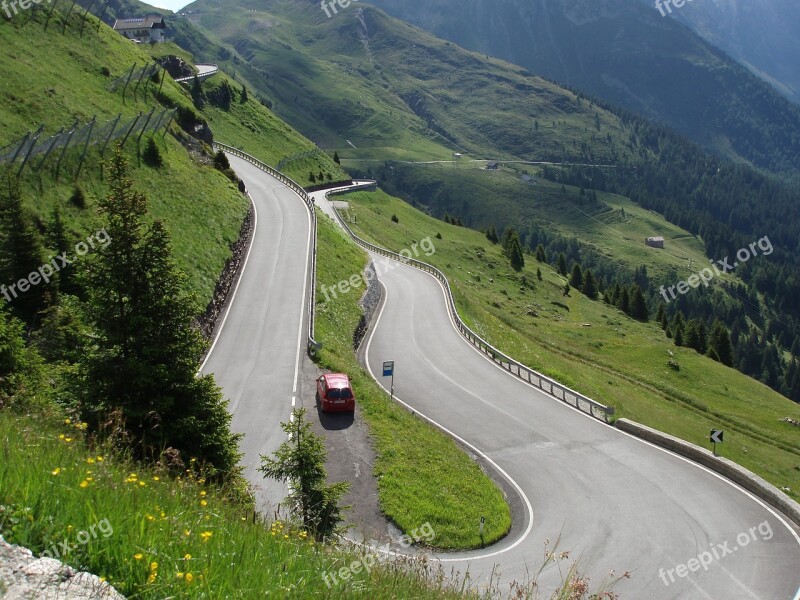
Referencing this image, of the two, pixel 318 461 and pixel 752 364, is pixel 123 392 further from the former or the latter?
pixel 752 364

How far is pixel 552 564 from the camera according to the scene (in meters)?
18.5

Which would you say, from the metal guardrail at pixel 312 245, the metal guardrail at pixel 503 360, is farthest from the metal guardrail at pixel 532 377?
the metal guardrail at pixel 312 245

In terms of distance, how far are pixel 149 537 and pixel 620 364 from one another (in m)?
62.4

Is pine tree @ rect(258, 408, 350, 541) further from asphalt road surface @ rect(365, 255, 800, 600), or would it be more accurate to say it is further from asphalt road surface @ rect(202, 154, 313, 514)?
asphalt road surface @ rect(365, 255, 800, 600)

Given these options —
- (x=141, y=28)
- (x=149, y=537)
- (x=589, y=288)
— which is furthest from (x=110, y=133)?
(x=141, y=28)

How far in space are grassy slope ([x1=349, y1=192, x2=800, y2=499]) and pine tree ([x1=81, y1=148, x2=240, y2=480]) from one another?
30.0 meters

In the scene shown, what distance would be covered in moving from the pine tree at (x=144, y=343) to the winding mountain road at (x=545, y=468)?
2508mm

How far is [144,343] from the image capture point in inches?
584

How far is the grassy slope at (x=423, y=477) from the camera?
19906 millimetres

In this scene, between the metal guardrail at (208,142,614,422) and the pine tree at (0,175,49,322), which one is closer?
the pine tree at (0,175,49,322)

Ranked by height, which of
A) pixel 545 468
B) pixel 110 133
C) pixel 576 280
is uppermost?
pixel 110 133

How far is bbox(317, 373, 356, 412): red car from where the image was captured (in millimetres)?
26672

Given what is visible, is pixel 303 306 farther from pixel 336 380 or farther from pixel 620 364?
pixel 620 364

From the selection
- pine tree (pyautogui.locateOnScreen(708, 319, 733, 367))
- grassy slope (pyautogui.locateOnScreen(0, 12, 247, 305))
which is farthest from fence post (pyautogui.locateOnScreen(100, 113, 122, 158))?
pine tree (pyautogui.locateOnScreen(708, 319, 733, 367))
